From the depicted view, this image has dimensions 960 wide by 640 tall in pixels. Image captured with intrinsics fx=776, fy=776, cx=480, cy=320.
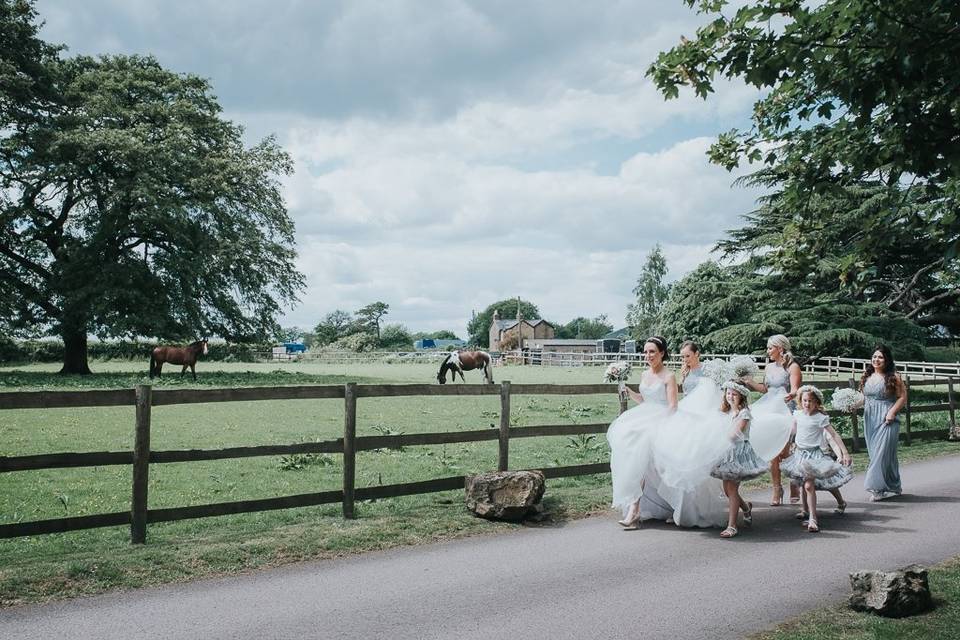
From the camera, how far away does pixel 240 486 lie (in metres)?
10.3

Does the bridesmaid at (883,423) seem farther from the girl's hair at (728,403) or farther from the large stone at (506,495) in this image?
the large stone at (506,495)

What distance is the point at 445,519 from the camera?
26.0 feet

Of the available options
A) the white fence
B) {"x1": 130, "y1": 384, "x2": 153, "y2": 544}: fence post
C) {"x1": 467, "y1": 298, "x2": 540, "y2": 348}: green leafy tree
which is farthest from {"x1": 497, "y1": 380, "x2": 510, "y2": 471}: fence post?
{"x1": 467, "y1": 298, "x2": 540, "y2": 348}: green leafy tree

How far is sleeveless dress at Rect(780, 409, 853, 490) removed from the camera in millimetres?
8047

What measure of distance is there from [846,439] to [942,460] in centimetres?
170

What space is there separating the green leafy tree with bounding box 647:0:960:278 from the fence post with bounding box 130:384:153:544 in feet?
18.3

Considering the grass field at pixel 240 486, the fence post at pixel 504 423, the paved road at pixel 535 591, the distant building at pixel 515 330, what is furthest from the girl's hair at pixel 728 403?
the distant building at pixel 515 330

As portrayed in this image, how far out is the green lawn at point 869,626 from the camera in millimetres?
4703

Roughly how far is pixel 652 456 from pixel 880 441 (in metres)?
3.80

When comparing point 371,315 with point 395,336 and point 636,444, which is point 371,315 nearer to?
point 395,336

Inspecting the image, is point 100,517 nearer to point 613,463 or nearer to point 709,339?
point 613,463

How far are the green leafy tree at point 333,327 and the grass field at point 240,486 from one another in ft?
420

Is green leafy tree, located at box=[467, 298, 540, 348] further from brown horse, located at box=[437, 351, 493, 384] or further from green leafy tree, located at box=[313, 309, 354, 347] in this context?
brown horse, located at box=[437, 351, 493, 384]

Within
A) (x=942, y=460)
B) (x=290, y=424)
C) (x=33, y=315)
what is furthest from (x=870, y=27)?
(x=33, y=315)
